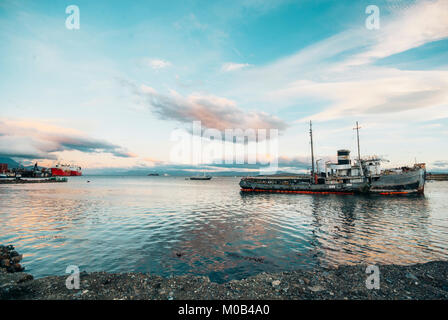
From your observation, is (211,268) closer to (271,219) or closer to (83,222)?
(271,219)

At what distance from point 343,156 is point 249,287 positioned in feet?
190

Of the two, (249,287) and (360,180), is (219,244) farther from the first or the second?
(360,180)

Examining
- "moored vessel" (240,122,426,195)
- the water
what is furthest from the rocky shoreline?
"moored vessel" (240,122,426,195)

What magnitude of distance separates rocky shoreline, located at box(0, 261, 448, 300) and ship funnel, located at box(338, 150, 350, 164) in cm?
5164

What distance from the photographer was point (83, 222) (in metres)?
21.2

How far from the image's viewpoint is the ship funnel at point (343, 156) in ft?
176

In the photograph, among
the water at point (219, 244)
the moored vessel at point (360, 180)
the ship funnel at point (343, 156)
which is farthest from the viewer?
the ship funnel at point (343, 156)

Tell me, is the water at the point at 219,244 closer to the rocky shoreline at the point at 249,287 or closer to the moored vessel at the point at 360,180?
the rocky shoreline at the point at 249,287

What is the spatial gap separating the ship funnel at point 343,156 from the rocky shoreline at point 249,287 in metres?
51.6

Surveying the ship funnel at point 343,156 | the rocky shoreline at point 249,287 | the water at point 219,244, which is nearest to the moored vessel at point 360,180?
the ship funnel at point 343,156

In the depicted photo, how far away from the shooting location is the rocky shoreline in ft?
21.4

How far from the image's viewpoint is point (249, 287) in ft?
23.5
